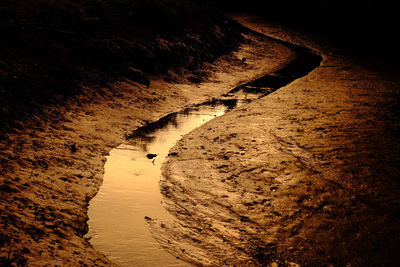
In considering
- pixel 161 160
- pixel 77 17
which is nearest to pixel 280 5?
pixel 77 17

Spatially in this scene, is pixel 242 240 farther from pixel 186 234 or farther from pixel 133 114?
pixel 133 114

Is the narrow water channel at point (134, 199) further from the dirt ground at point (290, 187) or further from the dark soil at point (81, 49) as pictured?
the dark soil at point (81, 49)

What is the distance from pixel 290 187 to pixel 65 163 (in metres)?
2.91

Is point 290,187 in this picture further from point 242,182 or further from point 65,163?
point 65,163

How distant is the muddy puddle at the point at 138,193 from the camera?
3732 mm

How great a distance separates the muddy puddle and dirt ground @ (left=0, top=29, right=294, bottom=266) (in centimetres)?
14

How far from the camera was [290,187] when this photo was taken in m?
4.61

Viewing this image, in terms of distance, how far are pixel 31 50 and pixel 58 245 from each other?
539 cm

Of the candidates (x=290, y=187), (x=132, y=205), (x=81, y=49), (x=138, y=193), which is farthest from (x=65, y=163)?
(x=81, y=49)

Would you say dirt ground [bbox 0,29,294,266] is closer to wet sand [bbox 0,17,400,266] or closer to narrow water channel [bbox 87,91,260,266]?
wet sand [bbox 0,17,400,266]

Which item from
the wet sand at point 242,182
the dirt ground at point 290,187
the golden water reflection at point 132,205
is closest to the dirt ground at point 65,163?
the wet sand at point 242,182

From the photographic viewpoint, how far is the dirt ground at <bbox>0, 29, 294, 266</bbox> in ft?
11.1

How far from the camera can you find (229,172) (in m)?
5.11

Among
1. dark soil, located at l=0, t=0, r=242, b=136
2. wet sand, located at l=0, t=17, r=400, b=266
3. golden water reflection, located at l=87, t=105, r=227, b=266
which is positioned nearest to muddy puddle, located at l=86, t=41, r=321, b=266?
golden water reflection, located at l=87, t=105, r=227, b=266
